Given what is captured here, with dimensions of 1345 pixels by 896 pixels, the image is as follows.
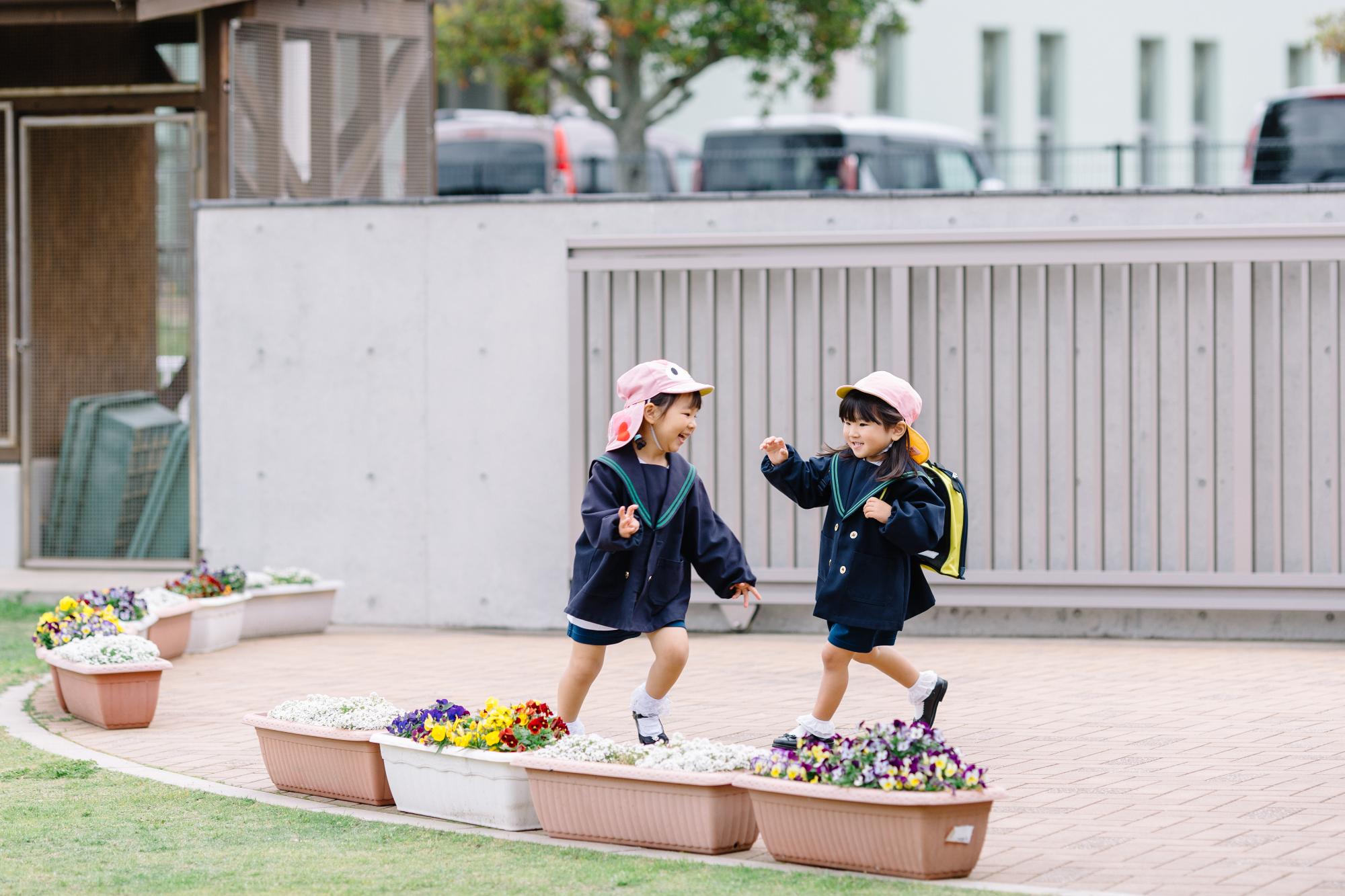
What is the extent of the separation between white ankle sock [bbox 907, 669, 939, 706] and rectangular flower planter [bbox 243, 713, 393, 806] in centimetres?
210

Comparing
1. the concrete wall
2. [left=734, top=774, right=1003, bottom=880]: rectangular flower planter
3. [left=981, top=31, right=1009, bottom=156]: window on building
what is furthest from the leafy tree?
[left=734, top=774, right=1003, bottom=880]: rectangular flower planter

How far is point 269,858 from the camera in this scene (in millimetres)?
5824

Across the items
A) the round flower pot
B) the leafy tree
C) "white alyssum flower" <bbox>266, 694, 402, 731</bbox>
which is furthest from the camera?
the leafy tree

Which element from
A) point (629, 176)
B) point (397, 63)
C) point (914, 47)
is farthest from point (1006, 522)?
point (914, 47)

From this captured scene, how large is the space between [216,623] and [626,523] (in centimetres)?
454

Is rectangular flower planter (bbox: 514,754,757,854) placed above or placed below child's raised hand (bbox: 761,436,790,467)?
below

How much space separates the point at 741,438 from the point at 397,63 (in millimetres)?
3834

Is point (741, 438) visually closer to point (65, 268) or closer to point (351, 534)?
point (351, 534)

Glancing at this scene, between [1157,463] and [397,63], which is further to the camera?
[397,63]

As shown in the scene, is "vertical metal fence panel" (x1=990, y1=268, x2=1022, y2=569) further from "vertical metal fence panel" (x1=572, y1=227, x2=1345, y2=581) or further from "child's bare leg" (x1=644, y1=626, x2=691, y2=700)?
"child's bare leg" (x1=644, y1=626, x2=691, y2=700)

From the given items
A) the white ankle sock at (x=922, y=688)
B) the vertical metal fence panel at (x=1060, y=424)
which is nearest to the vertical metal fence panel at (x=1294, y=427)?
the vertical metal fence panel at (x=1060, y=424)

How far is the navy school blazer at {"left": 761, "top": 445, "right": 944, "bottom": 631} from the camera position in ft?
23.2

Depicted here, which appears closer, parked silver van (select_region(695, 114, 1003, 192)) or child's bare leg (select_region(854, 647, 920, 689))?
child's bare leg (select_region(854, 647, 920, 689))

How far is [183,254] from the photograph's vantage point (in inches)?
514
